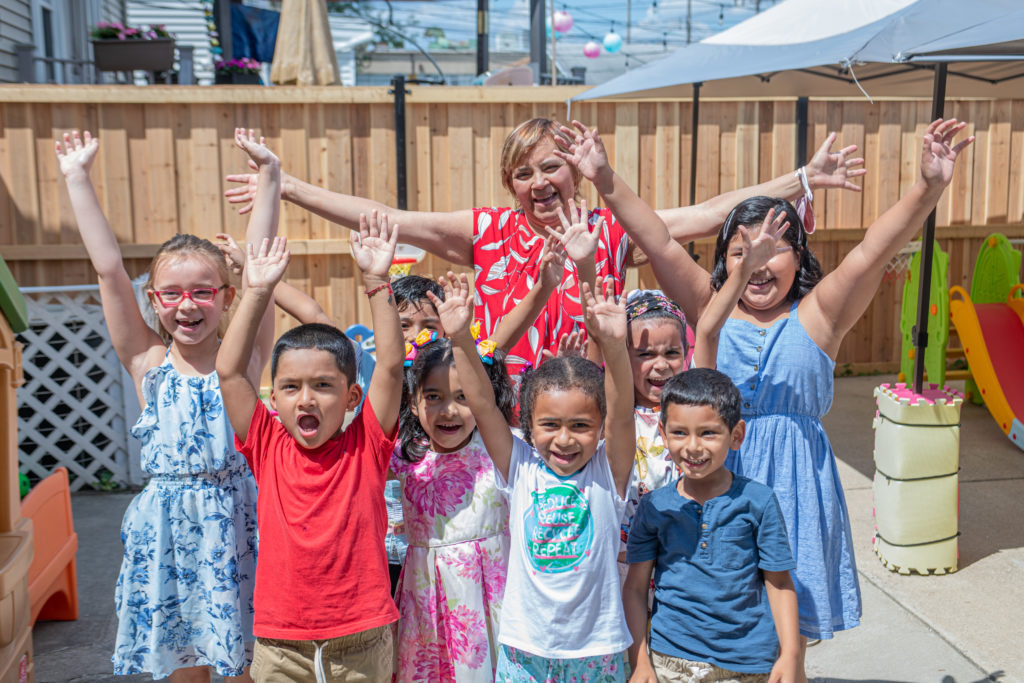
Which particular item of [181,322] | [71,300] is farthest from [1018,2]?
[71,300]

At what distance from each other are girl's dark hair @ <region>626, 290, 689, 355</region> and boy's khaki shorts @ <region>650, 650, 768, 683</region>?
84 centimetres

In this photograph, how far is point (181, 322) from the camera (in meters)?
2.39

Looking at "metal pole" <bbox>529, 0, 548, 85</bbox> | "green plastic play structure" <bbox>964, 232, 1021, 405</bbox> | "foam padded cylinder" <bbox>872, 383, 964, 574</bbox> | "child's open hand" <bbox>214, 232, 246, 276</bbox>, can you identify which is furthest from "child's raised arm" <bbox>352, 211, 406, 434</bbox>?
"metal pole" <bbox>529, 0, 548, 85</bbox>

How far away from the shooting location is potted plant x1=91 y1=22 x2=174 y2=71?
8.80 m

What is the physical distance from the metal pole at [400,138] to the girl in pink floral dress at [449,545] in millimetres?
4443

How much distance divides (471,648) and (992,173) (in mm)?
7339

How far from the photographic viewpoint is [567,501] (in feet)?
6.80

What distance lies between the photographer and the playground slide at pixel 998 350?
5.71m

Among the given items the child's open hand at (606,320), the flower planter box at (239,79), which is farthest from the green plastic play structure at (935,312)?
the flower planter box at (239,79)

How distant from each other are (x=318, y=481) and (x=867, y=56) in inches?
102

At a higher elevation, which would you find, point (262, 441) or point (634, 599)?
point (262, 441)

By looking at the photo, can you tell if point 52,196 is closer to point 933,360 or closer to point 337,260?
point 337,260

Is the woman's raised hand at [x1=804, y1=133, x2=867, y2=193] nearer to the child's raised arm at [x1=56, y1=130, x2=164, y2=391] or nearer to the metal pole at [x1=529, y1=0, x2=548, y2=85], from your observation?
the child's raised arm at [x1=56, y1=130, x2=164, y2=391]

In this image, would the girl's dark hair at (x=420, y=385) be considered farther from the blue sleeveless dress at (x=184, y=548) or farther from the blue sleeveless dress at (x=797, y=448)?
the blue sleeveless dress at (x=797, y=448)
